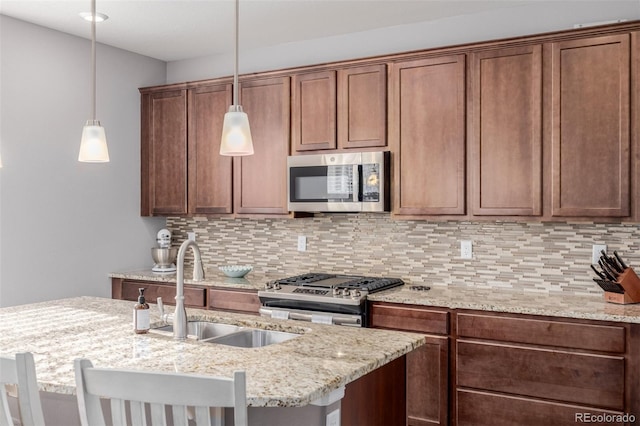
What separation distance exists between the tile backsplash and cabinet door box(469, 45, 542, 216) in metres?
0.36

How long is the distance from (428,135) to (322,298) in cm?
121

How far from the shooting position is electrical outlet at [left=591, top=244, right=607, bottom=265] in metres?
3.41

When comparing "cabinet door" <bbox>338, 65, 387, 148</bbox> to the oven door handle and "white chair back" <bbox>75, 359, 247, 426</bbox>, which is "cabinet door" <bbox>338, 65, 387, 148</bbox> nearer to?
the oven door handle

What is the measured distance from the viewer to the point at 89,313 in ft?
9.00

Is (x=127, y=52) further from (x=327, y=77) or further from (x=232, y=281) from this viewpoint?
(x=232, y=281)

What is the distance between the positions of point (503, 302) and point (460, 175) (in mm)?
814

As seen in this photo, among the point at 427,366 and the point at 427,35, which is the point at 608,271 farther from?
the point at 427,35

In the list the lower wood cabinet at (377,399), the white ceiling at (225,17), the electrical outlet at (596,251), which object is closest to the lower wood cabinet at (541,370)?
the electrical outlet at (596,251)

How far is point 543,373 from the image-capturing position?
2.95m

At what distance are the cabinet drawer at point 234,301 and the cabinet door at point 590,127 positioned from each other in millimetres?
1995

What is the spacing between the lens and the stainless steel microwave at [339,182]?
12.2 ft

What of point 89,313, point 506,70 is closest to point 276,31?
point 506,70

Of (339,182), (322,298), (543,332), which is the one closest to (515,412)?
(543,332)

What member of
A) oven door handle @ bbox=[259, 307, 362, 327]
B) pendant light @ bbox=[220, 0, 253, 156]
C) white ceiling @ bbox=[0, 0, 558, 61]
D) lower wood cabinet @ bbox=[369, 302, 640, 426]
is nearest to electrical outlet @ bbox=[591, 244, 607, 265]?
lower wood cabinet @ bbox=[369, 302, 640, 426]
